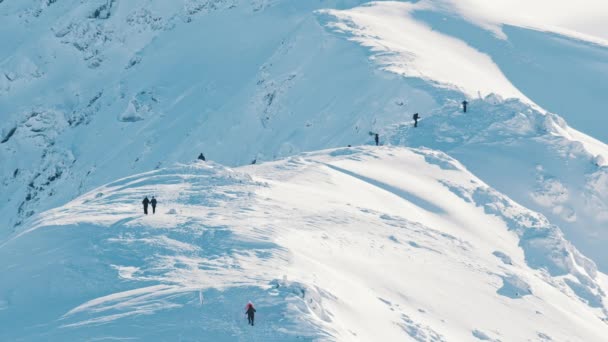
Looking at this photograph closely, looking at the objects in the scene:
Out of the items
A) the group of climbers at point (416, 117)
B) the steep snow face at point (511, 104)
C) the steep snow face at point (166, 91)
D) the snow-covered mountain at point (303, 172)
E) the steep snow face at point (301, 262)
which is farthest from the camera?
the steep snow face at point (166, 91)

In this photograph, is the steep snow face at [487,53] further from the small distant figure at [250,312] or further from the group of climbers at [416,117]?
the small distant figure at [250,312]

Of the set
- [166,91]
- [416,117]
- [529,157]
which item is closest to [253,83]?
[166,91]

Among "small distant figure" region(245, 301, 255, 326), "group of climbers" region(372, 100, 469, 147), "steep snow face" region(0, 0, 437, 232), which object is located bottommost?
"steep snow face" region(0, 0, 437, 232)

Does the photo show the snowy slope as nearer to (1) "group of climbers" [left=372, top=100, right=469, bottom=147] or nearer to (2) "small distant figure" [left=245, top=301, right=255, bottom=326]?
(1) "group of climbers" [left=372, top=100, right=469, bottom=147]

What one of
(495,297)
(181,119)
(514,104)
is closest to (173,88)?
(181,119)

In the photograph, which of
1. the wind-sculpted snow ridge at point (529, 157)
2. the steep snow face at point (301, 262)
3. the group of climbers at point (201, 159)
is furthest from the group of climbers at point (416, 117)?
the steep snow face at point (301, 262)

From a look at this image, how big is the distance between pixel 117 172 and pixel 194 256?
53175 mm

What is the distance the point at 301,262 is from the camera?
37.2 metres

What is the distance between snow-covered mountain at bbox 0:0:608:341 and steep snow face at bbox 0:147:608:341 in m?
0.12

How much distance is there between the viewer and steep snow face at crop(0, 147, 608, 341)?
33406 millimetres

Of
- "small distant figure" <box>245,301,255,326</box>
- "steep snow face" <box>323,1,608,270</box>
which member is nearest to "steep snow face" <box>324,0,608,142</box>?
"steep snow face" <box>323,1,608,270</box>

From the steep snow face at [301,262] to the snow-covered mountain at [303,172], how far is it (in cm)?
12

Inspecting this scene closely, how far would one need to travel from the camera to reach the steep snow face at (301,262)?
33.4 metres

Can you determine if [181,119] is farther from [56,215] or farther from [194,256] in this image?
[194,256]
